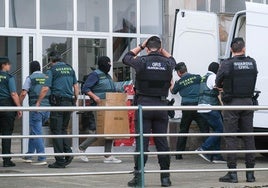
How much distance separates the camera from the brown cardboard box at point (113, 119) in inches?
407

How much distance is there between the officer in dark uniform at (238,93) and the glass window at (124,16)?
4.47m

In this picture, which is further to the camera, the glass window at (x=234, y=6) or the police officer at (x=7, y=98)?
the glass window at (x=234, y=6)

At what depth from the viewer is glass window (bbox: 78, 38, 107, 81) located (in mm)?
12031

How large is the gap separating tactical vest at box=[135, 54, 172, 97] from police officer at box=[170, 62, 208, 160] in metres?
3.07

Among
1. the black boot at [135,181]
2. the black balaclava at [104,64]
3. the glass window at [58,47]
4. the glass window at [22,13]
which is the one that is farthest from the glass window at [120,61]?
the black boot at [135,181]

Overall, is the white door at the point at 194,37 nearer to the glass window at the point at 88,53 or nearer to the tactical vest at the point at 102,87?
the tactical vest at the point at 102,87

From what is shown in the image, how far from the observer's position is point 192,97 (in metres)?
10.9

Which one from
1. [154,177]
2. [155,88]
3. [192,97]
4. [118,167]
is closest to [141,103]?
[155,88]

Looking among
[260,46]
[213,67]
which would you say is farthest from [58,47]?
[260,46]

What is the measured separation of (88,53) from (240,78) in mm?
4629

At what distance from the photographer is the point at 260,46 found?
10188mm

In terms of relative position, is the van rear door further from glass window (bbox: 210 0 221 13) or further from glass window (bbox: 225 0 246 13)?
glass window (bbox: 225 0 246 13)

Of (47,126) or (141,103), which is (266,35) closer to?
(141,103)

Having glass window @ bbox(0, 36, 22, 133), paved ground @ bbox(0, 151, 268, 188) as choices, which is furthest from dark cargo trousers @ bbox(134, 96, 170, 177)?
glass window @ bbox(0, 36, 22, 133)
